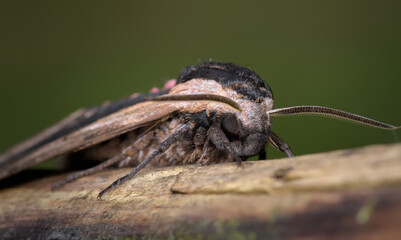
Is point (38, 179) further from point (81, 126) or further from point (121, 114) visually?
point (121, 114)

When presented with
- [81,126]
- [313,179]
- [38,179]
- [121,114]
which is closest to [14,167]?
[38,179]

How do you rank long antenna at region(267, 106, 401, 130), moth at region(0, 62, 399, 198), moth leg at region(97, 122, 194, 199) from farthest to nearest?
moth at region(0, 62, 399, 198), moth leg at region(97, 122, 194, 199), long antenna at region(267, 106, 401, 130)

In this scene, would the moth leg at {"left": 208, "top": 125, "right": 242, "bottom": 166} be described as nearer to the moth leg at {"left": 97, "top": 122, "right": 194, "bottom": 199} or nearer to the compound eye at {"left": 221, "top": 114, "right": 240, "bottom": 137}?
the compound eye at {"left": 221, "top": 114, "right": 240, "bottom": 137}

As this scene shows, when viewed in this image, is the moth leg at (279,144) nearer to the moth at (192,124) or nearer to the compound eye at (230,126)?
the moth at (192,124)

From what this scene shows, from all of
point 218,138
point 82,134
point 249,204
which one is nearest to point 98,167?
point 82,134

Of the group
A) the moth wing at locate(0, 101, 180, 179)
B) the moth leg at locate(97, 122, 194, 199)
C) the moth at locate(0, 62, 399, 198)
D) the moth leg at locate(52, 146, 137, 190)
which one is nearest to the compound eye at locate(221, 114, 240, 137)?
the moth at locate(0, 62, 399, 198)

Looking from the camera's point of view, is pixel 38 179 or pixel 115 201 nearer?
pixel 115 201

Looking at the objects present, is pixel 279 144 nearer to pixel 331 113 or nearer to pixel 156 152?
pixel 331 113
